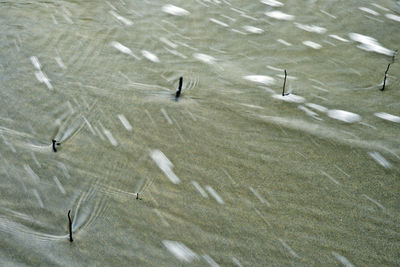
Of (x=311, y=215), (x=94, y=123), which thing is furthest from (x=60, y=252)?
(x=311, y=215)

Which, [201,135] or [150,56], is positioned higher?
[150,56]

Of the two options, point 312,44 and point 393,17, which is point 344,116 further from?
point 393,17

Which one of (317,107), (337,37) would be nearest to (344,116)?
(317,107)

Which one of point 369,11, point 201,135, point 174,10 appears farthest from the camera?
point 174,10

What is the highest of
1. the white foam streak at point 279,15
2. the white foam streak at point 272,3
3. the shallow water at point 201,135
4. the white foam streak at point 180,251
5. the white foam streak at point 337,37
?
the white foam streak at point 272,3

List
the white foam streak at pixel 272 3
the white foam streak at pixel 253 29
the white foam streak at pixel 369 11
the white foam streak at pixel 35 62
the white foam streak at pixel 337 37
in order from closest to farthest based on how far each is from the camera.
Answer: the white foam streak at pixel 35 62 < the white foam streak at pixel 337 37 < the white foam streak at pixel 253 29 < the white foam streak at pixel 369 11 < the white foam streak at pixel 272 3

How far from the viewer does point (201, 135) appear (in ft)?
6.71

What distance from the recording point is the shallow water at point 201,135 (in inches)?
61.4

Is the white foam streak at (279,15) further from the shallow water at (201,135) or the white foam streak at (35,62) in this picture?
the white foam streak at (35,62)

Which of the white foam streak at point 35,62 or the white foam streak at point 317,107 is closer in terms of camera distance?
the white foam streak at point 317,107

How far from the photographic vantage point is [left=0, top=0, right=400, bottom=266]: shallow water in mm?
1560

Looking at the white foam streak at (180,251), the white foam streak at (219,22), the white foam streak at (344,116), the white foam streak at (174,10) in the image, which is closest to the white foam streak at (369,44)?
the white foam streak at (344,116)

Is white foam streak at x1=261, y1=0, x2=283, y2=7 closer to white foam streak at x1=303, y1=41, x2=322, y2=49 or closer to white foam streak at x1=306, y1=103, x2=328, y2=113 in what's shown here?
white foam streak at x1=303, y1=41, x2=322, y2=49

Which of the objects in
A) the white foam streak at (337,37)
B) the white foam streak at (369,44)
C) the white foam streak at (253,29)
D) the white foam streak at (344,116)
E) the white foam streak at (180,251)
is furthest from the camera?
the white foam streak at (253,29)
